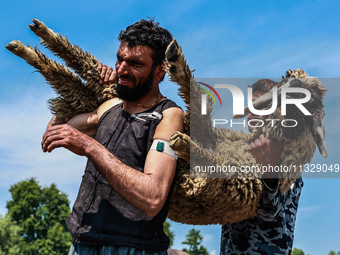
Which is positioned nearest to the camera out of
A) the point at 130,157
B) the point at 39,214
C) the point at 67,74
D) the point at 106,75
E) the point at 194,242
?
the point at 130,157

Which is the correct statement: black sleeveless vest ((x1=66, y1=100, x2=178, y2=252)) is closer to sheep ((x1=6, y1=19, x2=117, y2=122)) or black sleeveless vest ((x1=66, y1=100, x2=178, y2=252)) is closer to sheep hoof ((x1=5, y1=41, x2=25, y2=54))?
sheep ((x1=6, y1=19, x2=117, y2=122))

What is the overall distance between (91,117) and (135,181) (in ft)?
4.00

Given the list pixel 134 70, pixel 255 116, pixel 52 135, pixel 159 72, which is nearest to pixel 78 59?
pixel 134 70

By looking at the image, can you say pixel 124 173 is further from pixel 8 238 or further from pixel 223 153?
pixel 8 238

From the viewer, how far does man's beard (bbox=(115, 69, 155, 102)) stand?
3.89 metres

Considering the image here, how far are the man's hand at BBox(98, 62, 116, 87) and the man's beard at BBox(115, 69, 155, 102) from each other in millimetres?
514

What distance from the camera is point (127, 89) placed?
3902 mm

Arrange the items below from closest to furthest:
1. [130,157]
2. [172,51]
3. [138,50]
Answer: [172,51]
[130,157]
[138,50]

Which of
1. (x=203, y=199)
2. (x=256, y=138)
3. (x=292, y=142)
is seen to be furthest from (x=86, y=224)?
(x=292, y=142)

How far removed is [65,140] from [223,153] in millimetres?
1208

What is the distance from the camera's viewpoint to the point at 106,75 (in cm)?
444

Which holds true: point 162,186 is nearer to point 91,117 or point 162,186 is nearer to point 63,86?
point 91,117

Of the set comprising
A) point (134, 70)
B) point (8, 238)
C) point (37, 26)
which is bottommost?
point (134, 70)

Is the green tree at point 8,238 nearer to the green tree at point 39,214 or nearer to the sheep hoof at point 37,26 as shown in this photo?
the green tree at point 39,214
